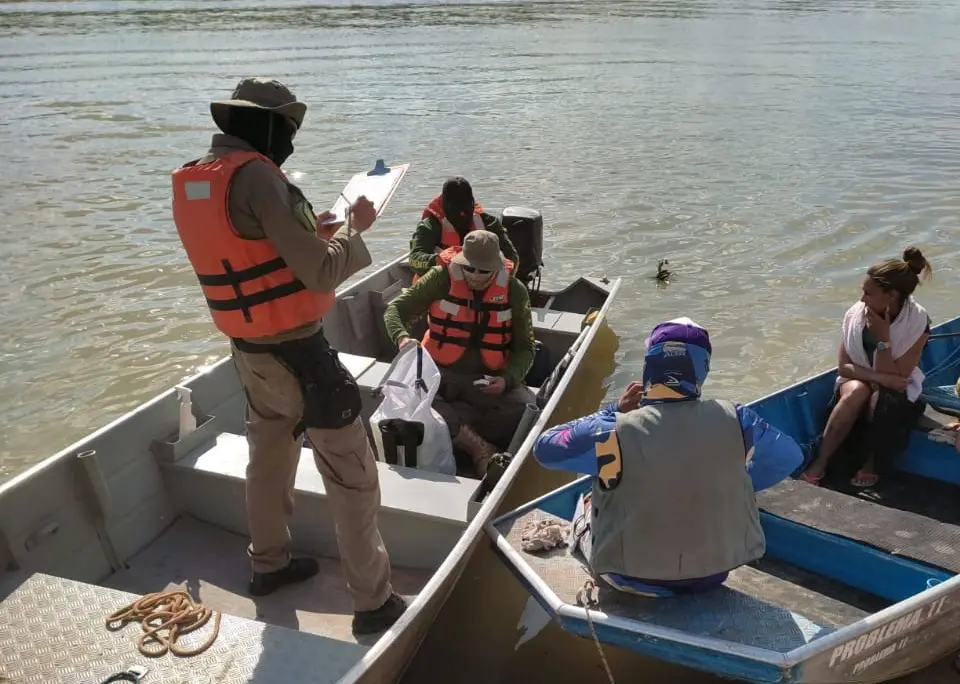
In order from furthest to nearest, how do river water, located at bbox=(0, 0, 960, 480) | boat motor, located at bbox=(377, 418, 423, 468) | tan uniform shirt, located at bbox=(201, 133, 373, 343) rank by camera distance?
river water, located at bbox=(0, 0, 960, 480)
boat motor, located at bbox=(377, 418, 423, 468)
tan uniform shirt, located at bbox=(201, 133, 373, 343)

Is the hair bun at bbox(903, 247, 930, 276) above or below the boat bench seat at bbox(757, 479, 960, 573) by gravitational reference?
above

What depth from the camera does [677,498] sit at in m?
2.66

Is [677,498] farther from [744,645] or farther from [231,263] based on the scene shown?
[231,263]

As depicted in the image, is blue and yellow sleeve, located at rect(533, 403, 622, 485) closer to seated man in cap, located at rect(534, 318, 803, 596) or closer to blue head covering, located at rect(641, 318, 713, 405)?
seated man in cap, located at rect(534, 318, 803, 596)

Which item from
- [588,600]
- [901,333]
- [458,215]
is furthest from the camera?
[458,215]

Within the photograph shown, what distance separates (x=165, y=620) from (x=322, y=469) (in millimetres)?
753

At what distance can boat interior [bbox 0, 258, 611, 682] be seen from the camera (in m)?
2.68

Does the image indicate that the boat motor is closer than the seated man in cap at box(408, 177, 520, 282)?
Yes

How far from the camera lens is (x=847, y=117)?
16422 mm

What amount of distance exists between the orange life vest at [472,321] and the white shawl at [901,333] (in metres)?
1.96

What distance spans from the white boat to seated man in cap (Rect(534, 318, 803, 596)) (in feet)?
2.52

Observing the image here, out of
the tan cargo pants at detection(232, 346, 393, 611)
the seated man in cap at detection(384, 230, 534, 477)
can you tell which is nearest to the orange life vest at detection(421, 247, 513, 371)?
the seated man in cap at detection(384, 230, 534, 477)

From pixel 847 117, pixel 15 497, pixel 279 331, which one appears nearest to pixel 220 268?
pixel 279 331

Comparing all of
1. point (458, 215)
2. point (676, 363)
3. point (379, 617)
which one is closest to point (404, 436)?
point (379, 617)
